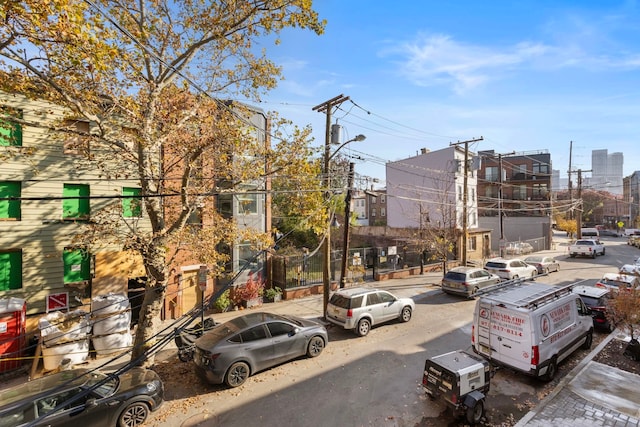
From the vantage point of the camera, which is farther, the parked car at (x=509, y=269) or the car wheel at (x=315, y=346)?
the parked car at (x=509, y=269)

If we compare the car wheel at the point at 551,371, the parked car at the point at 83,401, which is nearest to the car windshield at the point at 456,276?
the car wheel at the point at 551,371

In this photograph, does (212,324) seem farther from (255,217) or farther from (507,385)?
(507,385)

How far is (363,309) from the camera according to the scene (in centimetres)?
1271

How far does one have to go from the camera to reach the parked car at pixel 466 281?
17.6 meters

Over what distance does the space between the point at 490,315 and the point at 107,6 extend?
1354cm

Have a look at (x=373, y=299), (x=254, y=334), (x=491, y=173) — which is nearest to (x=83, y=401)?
(x=254, y=334)

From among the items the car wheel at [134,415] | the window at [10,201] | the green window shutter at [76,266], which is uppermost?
the window at [10,201]

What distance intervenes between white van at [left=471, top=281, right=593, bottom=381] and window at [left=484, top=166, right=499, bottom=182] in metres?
42.4

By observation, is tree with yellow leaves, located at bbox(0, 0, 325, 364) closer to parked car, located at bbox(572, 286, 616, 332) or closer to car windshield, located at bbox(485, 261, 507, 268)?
parked car, located at bbox(572, 286, 616, 332)

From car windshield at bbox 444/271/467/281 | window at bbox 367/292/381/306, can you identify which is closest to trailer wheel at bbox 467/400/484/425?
window at bbox 367/292/381/306

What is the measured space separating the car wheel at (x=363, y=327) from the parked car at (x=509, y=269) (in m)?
12.7

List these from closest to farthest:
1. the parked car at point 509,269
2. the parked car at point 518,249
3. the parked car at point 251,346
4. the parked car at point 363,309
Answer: the parked car at point 251,346
the parked car at point 363,309
the parked car at point 509,269
the parked car at point 518,249

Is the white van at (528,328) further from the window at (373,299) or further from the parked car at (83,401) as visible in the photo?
the parked car at (83,401)

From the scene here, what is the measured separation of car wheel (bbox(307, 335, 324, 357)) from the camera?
1062cm
